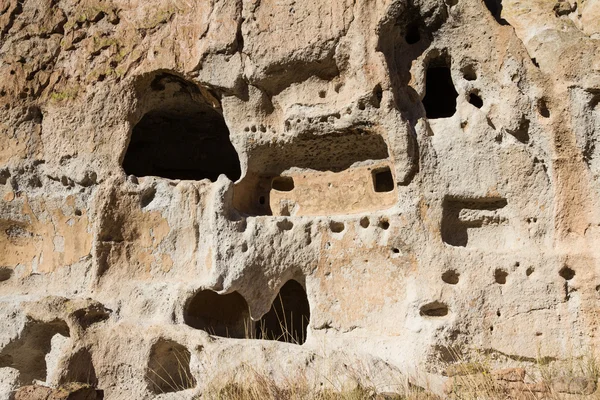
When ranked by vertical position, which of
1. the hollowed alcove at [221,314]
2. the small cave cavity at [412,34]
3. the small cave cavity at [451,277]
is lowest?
the hollowed alcove at [221,314]

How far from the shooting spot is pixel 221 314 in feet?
20.1

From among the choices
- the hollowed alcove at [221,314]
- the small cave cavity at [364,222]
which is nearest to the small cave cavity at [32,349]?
the hollowed alcove at [221,314]

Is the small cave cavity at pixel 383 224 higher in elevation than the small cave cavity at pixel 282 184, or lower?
lower

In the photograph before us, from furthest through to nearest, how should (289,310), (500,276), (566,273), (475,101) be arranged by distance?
(289,310)
(475,101)
(500,276)
(566,273)

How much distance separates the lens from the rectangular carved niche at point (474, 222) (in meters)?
5.44

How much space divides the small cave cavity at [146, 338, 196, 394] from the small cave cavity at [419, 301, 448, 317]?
74.6 inches

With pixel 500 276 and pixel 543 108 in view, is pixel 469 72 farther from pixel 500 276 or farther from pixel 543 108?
pixel 500 276

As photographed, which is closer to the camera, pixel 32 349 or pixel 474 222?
pixel 474 222

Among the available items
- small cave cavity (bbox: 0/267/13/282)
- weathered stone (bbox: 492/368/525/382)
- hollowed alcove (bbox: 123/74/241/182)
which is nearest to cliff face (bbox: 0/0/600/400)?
small cave cavity (bbox: 0/267/13/282)

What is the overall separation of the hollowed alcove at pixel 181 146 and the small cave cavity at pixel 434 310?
316cm

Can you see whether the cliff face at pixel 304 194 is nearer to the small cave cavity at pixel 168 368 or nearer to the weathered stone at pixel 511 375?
the small cave cavity at pixel 168 368

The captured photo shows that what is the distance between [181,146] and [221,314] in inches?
96.3

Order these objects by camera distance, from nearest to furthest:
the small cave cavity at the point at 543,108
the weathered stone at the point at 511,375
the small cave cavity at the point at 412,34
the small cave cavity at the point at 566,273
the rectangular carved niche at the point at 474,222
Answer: the weathered stone at the point at 511,375
the small cave cavity at the point at 566,273
the small cave cavity at the point at 543,108
the rectangular carved niche at the point at 474,222
the small cave cavity at the point at 412,34

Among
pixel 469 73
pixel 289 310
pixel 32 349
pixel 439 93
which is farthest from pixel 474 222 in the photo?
pixel 32 349
